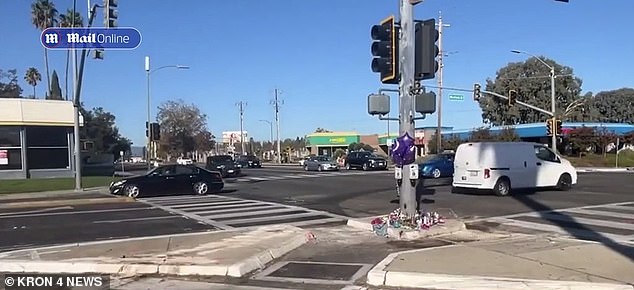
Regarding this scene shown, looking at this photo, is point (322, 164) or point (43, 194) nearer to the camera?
point (43, 194)

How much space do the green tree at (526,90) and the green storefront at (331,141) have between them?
24.3m

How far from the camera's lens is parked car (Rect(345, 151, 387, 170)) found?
49719 mm

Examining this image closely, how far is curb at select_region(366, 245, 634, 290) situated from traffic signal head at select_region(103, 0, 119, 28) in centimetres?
1423

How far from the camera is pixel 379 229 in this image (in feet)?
40.5

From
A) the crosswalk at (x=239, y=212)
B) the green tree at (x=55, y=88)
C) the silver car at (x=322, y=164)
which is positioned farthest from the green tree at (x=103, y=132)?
the crosswalk at (x=239, y=212)

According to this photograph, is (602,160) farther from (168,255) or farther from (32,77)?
(32,77)

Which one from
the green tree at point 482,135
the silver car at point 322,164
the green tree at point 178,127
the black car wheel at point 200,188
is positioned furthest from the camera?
the green tree at point 178,127

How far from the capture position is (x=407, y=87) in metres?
12.7

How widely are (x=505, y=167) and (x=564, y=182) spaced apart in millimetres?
3384

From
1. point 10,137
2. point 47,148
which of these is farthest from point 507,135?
point 10,137

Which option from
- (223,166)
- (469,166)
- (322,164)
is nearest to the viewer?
(469,166)

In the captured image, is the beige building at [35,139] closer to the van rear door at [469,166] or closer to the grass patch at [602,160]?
the van rear door at [469,166]

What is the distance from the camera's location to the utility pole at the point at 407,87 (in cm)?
1271

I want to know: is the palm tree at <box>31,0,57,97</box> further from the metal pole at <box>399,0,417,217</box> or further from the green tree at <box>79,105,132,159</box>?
the metal pole at <box>399,0,417,217</box>
